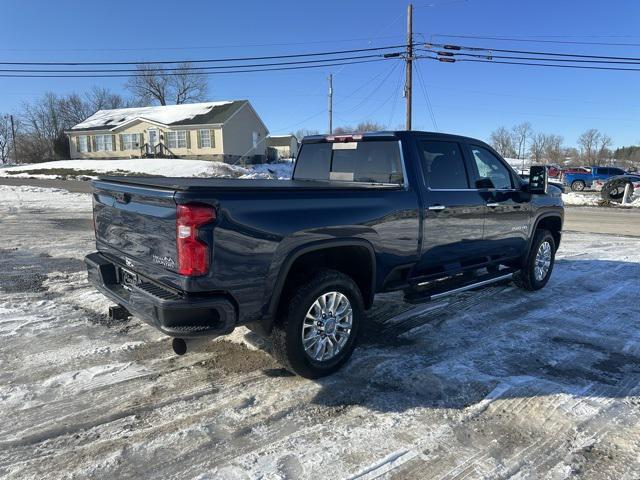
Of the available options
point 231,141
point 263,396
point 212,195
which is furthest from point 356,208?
point 231,141

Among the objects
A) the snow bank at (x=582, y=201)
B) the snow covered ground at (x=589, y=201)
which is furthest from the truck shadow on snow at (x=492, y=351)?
the snow bank at (x=582, y=201)

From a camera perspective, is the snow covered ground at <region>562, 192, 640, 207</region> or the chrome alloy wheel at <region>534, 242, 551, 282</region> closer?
the chrome alloy wheel at <region>534, 242, 551, 282</region>

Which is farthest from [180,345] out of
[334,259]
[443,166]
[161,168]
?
[161,168]

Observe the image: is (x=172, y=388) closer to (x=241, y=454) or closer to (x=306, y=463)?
(x=241, y=454)

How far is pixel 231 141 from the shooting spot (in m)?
41.8

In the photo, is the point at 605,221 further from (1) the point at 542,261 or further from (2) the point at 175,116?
(2) the point at 175,116

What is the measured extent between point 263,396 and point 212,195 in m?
1.56

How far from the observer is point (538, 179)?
6.03 metres

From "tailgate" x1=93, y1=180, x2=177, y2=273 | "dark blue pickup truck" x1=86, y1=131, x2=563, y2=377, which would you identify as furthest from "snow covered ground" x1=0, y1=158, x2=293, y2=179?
"tailgate" x1=93, y1=180, x2=177, y2=273

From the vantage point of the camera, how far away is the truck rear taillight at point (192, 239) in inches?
120

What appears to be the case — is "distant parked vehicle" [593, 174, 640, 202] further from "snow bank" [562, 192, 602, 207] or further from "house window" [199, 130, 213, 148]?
"house window" [199, 130, 213, 148]

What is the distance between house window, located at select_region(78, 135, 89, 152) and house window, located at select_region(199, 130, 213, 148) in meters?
12.8

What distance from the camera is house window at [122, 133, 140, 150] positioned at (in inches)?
1717

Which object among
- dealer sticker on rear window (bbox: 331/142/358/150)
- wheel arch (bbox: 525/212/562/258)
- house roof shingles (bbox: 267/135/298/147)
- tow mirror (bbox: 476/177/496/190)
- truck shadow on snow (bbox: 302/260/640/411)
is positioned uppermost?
house roof shingles (bbox: 267/135/298/147)
